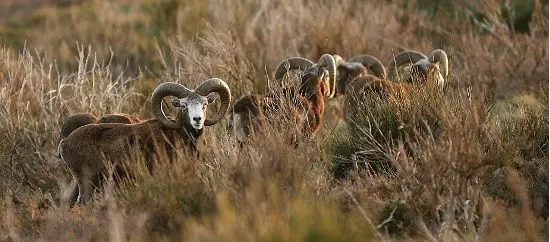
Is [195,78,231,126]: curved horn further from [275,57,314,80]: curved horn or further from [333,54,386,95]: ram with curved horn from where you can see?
[333,54,386,95]: ram with curved horn

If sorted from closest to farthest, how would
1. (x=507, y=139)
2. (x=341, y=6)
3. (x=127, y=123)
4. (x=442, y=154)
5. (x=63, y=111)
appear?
1. (x=442, y=154)
2. (x=507, y=139)
3. (x=127, y=123)
4. (x=63, y=111)
5. (x=341, y=6)

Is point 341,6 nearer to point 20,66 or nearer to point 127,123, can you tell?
point 20,66

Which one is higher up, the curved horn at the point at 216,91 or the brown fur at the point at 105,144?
the curved horn at the point at 216,91

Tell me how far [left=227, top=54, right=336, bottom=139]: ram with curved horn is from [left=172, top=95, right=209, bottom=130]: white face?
24.1 inches

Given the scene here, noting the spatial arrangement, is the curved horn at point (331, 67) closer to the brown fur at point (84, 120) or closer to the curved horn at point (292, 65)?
the curved horn at point (292, 65)

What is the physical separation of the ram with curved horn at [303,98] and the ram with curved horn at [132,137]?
2.03 feet

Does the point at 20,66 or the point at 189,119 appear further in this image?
the point at 20,66

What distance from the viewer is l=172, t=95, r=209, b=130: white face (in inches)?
513

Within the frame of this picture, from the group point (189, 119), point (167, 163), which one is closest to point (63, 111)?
point (189, 119)

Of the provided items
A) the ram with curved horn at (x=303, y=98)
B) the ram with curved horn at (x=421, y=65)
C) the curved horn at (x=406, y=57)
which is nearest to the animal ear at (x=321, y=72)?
the ram with curved horn at (x=303, y=98)

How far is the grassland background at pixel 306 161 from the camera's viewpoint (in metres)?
10.1

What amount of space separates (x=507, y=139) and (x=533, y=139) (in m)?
0.73

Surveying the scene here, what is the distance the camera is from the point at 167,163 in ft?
37.2

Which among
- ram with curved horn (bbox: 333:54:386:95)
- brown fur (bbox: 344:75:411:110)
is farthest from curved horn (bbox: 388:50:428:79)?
brown fur (bbox: 344:75:411:110)
